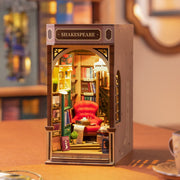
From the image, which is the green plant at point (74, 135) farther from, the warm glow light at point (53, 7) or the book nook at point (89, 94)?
the warm glow light at point (53, 7)

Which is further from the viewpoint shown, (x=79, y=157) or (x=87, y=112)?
(x=87, y=112)

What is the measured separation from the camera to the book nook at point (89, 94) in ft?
21.3

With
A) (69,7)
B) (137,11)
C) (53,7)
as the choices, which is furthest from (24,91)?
(137,11)

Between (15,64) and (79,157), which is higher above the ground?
(15,64)

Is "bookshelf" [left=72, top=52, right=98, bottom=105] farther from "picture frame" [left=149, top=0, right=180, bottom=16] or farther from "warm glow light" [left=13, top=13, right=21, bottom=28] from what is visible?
"warm glow light" [left=13, top=13, right=21, bottom=28]

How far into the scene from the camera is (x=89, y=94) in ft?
24.8

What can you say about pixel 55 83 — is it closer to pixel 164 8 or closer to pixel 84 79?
pixel 84 79

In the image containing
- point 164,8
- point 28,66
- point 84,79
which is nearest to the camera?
point 84,79

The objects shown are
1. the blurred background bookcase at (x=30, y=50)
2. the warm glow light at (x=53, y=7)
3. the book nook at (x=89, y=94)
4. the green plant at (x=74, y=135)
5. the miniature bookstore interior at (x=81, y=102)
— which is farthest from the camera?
the warm glow light at (x=53, y=7)

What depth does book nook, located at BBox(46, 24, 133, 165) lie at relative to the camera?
6484mm

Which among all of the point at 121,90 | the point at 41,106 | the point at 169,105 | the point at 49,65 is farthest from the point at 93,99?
the point at 41,106

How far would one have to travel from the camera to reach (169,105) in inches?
372

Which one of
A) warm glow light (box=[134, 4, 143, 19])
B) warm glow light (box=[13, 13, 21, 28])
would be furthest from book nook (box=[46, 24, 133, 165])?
warm glow light (box=[13, 13, 21, 28])

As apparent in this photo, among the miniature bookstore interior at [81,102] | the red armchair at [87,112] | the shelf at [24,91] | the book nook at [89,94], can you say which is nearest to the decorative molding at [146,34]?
the book nook at [89,94]
